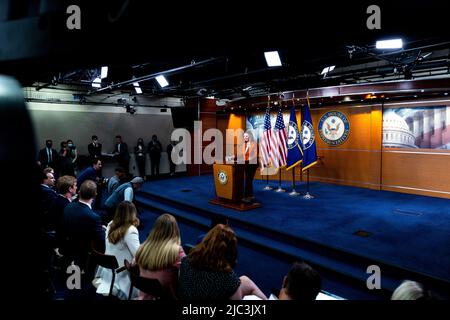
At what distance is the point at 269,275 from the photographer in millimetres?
4035

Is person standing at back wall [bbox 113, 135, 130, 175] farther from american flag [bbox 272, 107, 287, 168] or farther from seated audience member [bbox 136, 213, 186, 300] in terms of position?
seated audience member [bbox 136, 213, 186, 300]

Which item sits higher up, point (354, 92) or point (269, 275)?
point (354, 92)

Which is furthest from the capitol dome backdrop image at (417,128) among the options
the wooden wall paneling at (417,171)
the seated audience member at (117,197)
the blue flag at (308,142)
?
the seated audience member at (117,197)

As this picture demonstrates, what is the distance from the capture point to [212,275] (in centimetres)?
214

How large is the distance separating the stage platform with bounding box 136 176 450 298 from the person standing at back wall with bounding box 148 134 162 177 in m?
3.58

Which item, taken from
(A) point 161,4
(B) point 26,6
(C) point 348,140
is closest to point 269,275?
(A) point 161,4

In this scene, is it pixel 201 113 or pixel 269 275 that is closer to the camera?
pixel 269 275

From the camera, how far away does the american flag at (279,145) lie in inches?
309

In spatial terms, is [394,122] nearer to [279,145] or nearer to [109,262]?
[279,145]

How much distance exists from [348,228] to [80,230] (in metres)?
4.15

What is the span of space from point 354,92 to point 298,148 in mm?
2279

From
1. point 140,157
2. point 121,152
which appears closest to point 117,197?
point 121,152

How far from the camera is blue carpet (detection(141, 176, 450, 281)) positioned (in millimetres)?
4041
